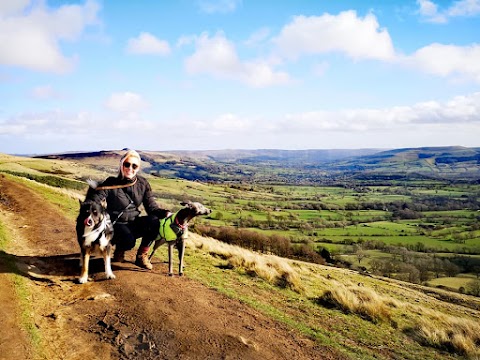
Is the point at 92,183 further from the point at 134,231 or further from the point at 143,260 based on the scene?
the point at 143,260

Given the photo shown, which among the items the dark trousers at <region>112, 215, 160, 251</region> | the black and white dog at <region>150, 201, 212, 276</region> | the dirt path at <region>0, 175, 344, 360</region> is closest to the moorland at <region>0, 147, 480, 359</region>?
the dirt path at <region>0, 175, 344, 360</region>

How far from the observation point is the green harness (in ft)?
31.4

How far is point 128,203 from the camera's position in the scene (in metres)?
9.38

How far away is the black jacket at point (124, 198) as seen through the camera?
9.02 m

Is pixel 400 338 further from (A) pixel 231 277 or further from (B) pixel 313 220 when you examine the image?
(B) pixel 313 220

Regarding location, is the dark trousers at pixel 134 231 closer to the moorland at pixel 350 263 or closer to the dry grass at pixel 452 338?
the moorland at pixel 350 263

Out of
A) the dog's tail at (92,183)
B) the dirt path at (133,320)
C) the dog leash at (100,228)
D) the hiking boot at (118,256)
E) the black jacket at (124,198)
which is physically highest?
the dog's tail at (92,183)

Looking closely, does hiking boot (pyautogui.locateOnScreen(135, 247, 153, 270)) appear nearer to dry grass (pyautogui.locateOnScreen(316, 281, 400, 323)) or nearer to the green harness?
the green harness

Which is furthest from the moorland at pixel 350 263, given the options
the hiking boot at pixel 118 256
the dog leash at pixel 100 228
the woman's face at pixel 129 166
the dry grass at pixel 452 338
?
the woman's face at pixel 129 166

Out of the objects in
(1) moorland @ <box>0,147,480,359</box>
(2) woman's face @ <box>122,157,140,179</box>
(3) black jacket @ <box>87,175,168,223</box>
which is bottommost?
(1) moorland @ <box>0,147,480,359</box>

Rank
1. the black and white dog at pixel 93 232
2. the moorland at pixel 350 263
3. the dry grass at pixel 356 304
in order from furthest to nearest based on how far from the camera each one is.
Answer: the dry grass at pixel 356 304 < the moorland at pixel 350 263 < the black and white dog at pixel 93 232

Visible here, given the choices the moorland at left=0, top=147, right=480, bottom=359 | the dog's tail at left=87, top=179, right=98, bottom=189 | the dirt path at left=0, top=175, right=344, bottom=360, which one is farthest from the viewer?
the moorland at left=0, top=147, right=480, bottom=359

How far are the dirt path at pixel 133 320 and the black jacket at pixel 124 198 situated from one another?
1.54 metres

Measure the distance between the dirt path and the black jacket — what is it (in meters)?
1.54
